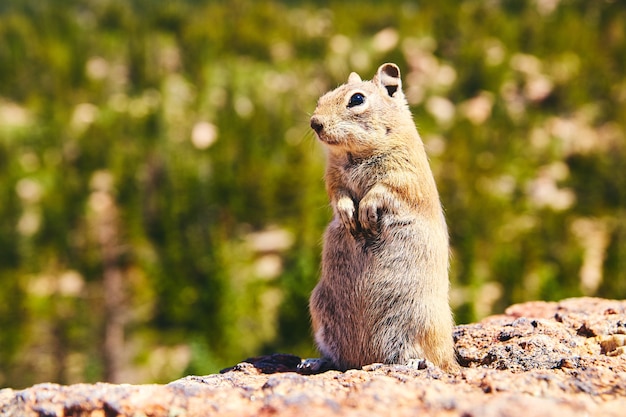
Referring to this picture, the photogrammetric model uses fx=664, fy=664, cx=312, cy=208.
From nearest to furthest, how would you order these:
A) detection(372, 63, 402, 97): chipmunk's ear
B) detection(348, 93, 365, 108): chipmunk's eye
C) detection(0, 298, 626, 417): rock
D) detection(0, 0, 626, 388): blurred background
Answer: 1. detection(0, 298, 626, 417): rock
2. detection(348, 93, 365, 108): chipmunk's eye
3. detection(372, 63, 402, 97): chipmunk's ear
4. detection(0, 0, 626, 388): blurred background

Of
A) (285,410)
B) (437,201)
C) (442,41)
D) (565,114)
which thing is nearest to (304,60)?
(442,41)

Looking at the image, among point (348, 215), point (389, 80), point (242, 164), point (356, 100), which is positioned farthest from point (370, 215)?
point (242, 164)

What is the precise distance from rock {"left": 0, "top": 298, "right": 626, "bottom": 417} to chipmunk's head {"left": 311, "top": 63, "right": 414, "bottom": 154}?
1.37 metres

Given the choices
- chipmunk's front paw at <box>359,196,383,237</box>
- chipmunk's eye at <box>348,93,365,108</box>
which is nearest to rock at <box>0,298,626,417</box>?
chipmunk's front paw at <box>359,196,383,237</box>

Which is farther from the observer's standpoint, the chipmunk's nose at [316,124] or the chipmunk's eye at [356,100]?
the chipmunk's eye at [356,100]

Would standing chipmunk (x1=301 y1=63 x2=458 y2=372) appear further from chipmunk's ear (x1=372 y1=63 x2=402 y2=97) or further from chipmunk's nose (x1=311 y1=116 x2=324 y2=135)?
chipmunk's ear (x1=372 y1=63 x2=402 y2=97)

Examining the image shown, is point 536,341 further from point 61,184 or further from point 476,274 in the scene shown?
point 61,184

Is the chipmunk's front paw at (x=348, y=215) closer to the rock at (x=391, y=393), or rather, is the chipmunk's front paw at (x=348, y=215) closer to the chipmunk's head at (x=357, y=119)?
the chipmunk's head at (x=357, y=119)

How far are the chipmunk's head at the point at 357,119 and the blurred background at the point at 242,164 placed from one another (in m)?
2.76

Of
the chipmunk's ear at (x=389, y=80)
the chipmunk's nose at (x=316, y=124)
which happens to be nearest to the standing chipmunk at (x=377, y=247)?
the chipmunk's nose at (x=316, y=124)

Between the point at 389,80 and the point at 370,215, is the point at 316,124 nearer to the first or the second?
the point at 370,215

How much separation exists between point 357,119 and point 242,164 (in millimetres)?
12486

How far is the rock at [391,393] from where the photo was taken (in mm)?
2695

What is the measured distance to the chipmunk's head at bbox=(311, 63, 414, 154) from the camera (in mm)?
4086
